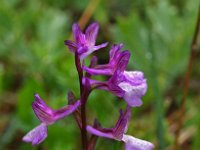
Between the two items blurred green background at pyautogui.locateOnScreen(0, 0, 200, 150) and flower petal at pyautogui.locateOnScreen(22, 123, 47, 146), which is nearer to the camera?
flower petal at pyautogui.locateOnScreen(22, 123, 47, 146)

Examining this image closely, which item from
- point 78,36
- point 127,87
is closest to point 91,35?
point 78,36

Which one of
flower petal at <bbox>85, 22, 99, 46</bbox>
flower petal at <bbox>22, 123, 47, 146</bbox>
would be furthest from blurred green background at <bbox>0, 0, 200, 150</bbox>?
flower petal at <bbox>22, 123, 47, 146</bbox>

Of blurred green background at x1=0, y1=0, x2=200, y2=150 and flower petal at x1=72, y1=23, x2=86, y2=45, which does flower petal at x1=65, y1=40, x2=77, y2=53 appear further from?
blurred green background at x1=0, y1=0, x2=200, y2=150

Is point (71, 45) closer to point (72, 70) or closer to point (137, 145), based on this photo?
point (137, 145)

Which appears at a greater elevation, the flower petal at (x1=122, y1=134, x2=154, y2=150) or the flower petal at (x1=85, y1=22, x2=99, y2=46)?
the flower petal at (x1=85, y1=22, x2=99, y2=46)

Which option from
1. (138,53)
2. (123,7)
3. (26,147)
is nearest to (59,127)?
(26,147)

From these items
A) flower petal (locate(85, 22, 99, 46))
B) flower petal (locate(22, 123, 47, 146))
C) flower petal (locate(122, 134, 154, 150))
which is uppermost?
flower petal (locate(85, 22, 99, 46))

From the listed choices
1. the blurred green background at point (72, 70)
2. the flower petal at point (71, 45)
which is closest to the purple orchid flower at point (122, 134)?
the flower petal at point (71, 45)
